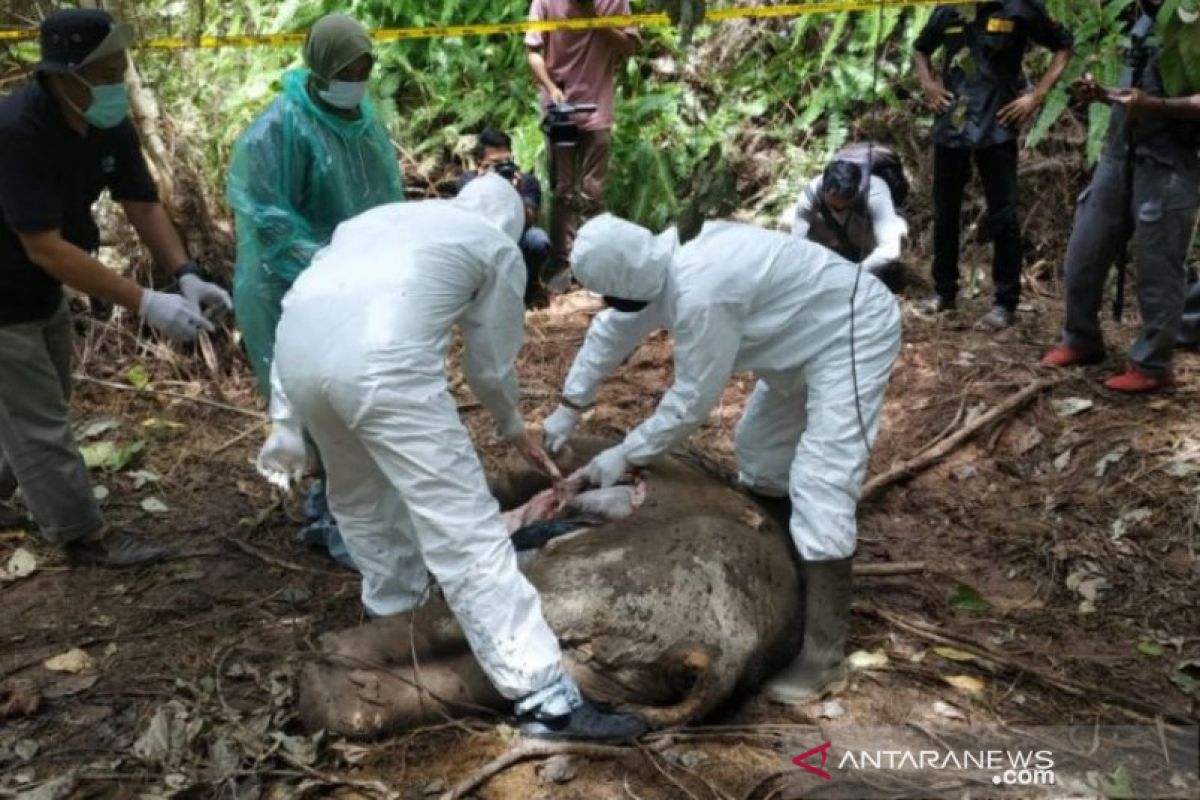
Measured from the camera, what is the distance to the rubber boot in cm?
370

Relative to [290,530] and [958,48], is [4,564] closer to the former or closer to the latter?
[290,530]

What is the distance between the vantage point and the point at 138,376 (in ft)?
20.3

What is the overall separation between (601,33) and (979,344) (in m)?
3.11

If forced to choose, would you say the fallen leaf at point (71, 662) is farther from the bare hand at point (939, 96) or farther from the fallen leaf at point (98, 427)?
the bare hand at point (939, 96)

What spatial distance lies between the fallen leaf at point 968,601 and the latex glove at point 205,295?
3.12 metres

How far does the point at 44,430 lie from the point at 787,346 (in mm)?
2906

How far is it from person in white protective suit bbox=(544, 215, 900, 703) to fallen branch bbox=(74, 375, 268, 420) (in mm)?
2581

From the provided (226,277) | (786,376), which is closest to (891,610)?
(786,376)

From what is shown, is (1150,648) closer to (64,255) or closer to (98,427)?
(64,255)

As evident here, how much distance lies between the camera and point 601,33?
23.0 ft

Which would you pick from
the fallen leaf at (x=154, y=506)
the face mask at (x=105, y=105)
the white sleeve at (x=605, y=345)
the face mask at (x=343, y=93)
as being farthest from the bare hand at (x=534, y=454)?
the fallen leaf at (x=154, y=506)

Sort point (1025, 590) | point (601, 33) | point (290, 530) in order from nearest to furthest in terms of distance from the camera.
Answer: point (1025, 590), point (290, 530), point (601, 33)

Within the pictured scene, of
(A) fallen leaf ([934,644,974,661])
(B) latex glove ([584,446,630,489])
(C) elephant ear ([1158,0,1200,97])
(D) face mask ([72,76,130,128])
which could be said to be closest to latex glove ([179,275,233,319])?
(D) face mask ([72,76,130,128])

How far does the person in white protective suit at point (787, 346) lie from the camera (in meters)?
3.76
